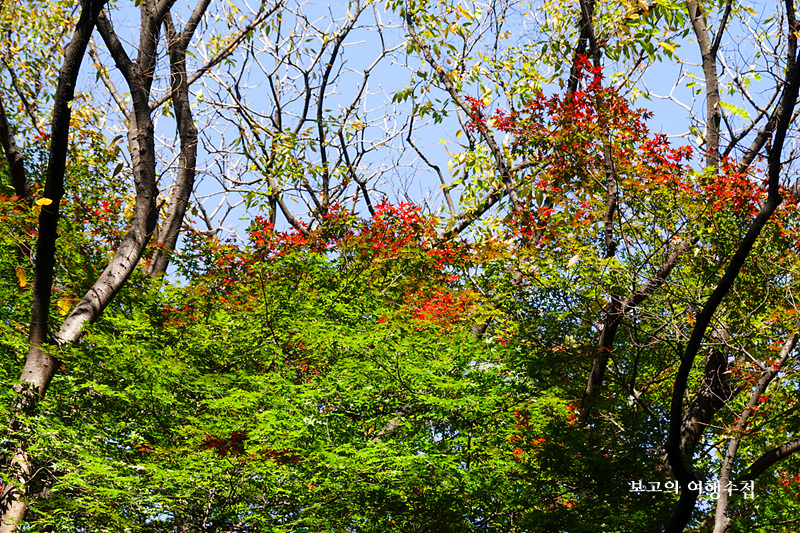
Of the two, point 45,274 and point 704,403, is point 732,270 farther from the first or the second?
point 45,274

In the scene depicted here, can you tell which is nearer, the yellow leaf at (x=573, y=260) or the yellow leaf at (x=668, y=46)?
the yellow leaf at (x=573, y=260)

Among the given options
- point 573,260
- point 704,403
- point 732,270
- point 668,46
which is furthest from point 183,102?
point 704,403

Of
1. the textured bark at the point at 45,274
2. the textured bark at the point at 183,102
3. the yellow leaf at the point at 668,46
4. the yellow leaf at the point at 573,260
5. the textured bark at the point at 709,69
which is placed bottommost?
the textured bark at the point at 45,274

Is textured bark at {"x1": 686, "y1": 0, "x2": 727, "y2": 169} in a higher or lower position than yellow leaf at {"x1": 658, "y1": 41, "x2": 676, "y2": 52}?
higher

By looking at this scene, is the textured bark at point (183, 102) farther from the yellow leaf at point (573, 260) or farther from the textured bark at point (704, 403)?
the textured bark at point (704, 403)

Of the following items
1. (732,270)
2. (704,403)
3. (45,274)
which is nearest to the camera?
(732,270)

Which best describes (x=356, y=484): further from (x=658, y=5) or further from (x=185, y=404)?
(x=658, y=5)

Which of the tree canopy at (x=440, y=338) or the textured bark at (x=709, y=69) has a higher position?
the textured bark at (x=709, y=69)

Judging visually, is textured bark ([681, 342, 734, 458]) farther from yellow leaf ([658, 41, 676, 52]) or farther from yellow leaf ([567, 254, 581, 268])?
yellow leaf ([658, 41, 676, 52])

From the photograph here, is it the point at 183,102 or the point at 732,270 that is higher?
the point at 183,102

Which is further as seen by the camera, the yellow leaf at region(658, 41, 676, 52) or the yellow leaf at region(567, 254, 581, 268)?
the yellow leaf at region(658, 41, 676, 52)

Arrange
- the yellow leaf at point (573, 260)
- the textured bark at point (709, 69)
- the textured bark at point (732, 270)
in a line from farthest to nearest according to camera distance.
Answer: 1. the textured bark at point (709, 69)
2. the yellow leaf at point (573, 260)
3. the textured bark at point (732, 270)

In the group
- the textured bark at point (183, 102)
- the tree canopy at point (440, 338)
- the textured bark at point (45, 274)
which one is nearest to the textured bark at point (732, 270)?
the tree canopy at point (440, 338)

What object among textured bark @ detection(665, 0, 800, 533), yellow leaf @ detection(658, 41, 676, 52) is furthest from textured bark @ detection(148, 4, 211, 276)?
textured bark @ detection(665, 0, 800, 533)
